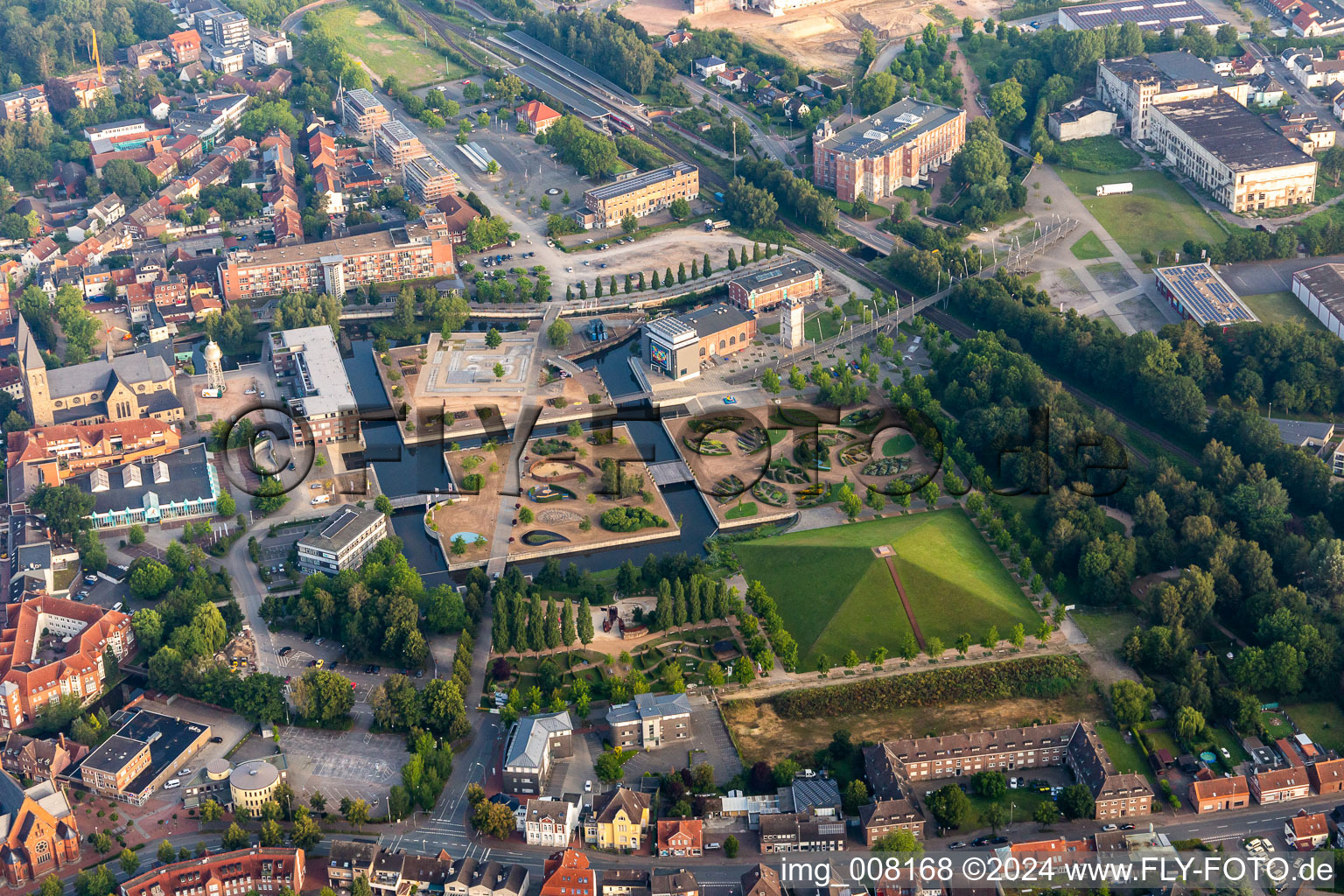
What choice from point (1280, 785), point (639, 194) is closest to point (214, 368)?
point (639, 194)

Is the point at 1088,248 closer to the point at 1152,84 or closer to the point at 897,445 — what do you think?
the point at 1152,84

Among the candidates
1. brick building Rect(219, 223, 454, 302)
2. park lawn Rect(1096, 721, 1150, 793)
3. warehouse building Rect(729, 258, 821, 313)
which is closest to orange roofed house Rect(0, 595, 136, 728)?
brick building Rect(219, 223, 454, 302)

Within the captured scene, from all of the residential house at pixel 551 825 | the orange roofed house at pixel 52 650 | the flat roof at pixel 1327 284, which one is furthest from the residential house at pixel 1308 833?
the orange roofed house at pixel 52 650

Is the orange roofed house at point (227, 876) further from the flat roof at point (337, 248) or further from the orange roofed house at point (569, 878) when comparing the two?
the flat roof at point (337, 248)

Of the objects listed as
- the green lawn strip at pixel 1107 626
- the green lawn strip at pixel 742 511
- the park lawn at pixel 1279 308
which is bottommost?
the green lawn strip at pixel 742 511

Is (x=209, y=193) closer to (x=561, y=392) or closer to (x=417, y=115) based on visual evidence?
(x=417, y=115)
